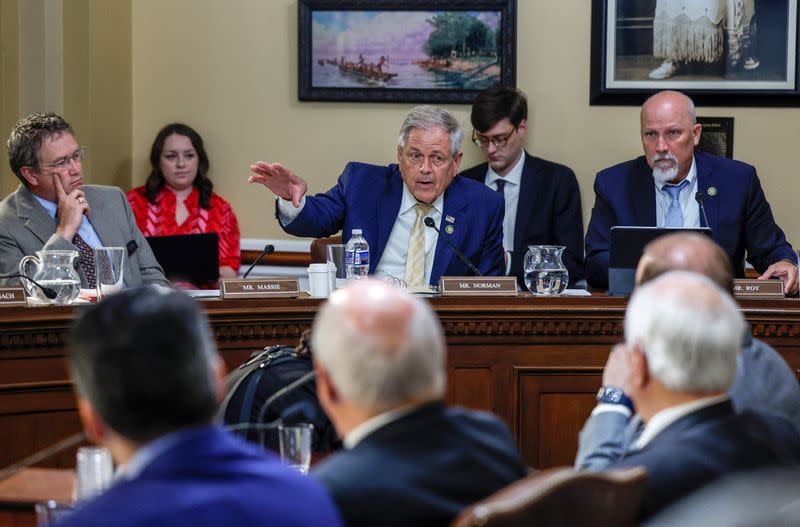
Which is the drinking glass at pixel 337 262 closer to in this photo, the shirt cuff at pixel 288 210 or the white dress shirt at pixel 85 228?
the shirt cuff at pixel 288 210

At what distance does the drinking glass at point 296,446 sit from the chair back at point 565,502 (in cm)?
72

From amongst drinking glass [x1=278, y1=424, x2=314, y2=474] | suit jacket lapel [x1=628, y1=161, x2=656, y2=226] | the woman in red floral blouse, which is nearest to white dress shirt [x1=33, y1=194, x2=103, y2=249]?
the woman in red floral blouse

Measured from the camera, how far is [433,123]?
452cm

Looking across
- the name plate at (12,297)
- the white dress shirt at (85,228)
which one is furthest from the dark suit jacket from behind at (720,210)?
the name plate at (12,297)

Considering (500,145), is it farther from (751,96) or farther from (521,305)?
(521,305)

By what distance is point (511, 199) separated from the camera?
18.1 feet

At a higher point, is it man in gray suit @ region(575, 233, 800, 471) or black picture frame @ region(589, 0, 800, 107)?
black picture frame @ region(589, 0, 800, 107)

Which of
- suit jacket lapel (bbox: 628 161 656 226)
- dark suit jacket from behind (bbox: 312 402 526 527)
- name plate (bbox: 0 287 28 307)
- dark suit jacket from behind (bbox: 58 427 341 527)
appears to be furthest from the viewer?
suit jacket lapel (bbox: 628 161 656 226)

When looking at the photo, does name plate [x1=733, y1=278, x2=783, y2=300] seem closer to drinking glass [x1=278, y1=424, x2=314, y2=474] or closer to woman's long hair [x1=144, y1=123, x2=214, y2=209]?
drinking glass [x1=278, y1=424, x2=314, y2=474]

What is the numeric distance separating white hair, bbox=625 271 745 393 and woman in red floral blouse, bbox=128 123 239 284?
390cm

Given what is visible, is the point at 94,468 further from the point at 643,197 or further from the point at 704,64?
the point at 704,64

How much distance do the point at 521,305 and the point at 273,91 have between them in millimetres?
2577

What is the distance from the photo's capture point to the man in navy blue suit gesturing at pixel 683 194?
15.4ft

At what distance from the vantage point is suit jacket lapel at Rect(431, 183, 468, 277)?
4.47m
